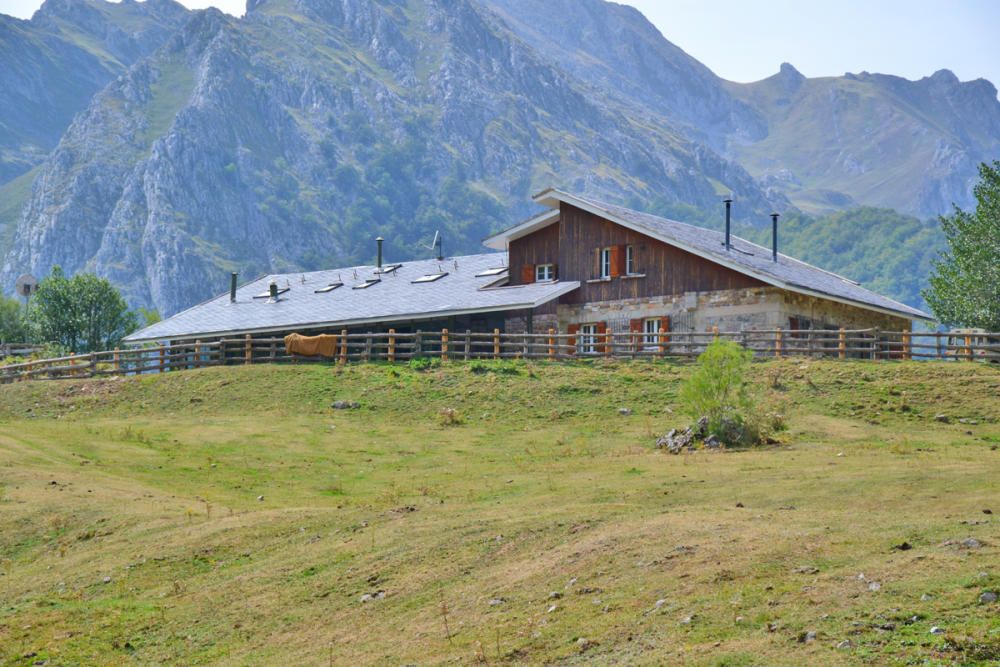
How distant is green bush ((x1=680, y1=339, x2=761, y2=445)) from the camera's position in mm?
33250

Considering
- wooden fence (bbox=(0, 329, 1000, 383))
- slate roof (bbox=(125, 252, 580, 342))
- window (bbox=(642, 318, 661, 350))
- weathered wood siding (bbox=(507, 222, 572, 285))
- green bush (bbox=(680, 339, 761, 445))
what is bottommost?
green bush (bbox=(680, 339, 761, 445))

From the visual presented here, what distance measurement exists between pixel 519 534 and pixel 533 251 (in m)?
37.1

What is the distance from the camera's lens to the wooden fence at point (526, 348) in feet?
152

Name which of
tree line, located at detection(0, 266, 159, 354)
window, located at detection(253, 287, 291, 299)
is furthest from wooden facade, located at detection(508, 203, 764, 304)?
tree line, located at detection(0, 266, 159, 354)

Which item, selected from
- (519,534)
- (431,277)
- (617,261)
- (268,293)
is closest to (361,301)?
(431,277)

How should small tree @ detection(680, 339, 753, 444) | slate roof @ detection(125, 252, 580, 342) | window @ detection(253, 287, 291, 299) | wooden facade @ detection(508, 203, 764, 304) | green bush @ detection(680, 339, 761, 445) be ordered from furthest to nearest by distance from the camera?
window @ detection(253, 287, 291, 299) < slate roof @ detection(125, 252, 580, 342) < wooden facade @ detection(508, 203, 764, 304) < small tree @ detection(680, 339, 753, 444) < green bush @ detection(680, 339, 761, 445)

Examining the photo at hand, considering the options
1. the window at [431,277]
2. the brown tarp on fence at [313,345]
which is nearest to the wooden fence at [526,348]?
the brown tarp on fence at [313,345]

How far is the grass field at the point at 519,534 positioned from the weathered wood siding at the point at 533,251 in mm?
16160

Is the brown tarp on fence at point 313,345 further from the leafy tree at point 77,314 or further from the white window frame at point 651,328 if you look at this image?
the leafy tree at point 77,314

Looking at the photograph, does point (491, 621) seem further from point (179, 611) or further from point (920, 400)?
point (920, 400)

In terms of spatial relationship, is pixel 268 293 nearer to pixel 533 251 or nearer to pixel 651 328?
pixel 533 251

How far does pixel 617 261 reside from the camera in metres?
54.5

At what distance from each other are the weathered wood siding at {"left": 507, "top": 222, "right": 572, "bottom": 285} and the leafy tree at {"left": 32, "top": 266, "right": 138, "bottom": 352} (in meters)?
27.6

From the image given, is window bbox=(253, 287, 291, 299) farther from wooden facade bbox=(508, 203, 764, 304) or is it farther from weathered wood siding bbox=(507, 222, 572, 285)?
wooden facade bbox=(508, 203, 764, 304)
